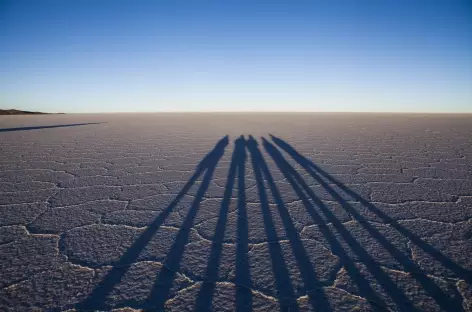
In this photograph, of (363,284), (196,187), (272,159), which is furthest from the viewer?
(272,159)

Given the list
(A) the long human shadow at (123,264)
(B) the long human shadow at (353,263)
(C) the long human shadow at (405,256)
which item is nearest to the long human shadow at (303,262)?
(B) the long human shadow at (353,263)

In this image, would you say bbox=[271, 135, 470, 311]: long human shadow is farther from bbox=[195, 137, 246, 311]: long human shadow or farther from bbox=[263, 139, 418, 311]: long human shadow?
bbox=[195, 137, 246, 311]: long human shadow

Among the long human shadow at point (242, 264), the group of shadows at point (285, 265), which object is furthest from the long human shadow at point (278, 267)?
the long human shadow at point (242, 264)

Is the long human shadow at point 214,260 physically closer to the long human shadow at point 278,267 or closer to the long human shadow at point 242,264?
the long human shadow at point 242,264

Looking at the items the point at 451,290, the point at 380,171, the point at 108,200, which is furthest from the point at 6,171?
the point at 380,171

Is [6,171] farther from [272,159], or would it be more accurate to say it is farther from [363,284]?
[363,284]

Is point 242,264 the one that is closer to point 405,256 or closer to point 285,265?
point 285,265

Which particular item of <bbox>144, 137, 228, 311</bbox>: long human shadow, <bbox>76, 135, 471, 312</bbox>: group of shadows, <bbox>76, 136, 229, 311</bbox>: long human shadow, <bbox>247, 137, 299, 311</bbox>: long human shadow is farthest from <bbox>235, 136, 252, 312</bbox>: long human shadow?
<bbox>76, 136, 229, 311</bbox>: long human shadow

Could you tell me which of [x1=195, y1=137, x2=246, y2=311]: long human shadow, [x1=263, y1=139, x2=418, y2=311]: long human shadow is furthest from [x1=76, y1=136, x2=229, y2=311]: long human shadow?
[x1=263, y1=139, x2=418, y2=311]: long human shadow

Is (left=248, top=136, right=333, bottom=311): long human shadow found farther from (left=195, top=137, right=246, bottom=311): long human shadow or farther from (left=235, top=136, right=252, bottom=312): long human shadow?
(left=195, top=137, right=246, bottom=311): long human shadow

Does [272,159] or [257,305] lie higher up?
[272,159]

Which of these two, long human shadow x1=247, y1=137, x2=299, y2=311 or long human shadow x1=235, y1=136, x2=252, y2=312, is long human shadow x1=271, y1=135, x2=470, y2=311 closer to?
long human shadow x1=247, y1=137, x2=299, y2=311
